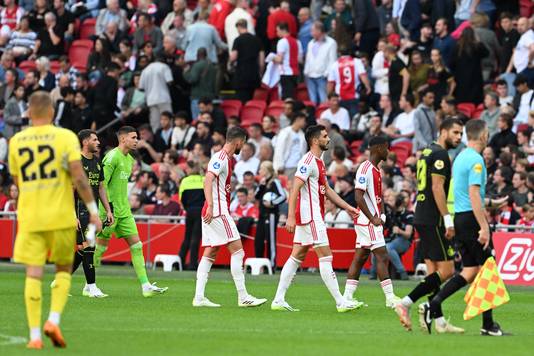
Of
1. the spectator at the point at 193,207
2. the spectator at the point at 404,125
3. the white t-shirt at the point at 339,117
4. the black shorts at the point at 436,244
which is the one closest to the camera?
the black shorts at the point at 436,244

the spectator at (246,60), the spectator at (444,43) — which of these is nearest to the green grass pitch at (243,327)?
the spectator at (444,43)

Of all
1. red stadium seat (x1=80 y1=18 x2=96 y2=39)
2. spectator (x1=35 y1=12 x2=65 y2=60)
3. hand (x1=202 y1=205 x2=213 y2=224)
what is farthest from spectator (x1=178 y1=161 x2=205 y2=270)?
red stadium seat (x1=80 y1=18 x2=96 y2=39)

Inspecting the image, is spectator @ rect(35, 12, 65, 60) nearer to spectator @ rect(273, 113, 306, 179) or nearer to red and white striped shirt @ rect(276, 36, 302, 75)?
red and white striped shirt @ rect(276, 36, 302, 75)

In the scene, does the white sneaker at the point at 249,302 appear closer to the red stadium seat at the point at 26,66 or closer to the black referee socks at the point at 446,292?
the black referee socks at the point at 446,292

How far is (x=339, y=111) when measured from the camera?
31.7 m

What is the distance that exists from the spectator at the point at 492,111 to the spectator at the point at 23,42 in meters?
15.2

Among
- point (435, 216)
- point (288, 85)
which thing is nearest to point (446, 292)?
point (435, 216)

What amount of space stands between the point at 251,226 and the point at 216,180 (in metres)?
10.4

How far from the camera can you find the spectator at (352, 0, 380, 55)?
33406 mm

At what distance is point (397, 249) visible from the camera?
26.7 meters

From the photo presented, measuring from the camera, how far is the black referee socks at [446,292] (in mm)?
14930

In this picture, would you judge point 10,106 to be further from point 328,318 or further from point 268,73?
point 328,318

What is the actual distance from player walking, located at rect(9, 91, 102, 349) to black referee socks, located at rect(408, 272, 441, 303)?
13.4 feet

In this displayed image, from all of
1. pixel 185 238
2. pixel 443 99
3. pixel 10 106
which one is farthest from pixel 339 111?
pixel 10 106
